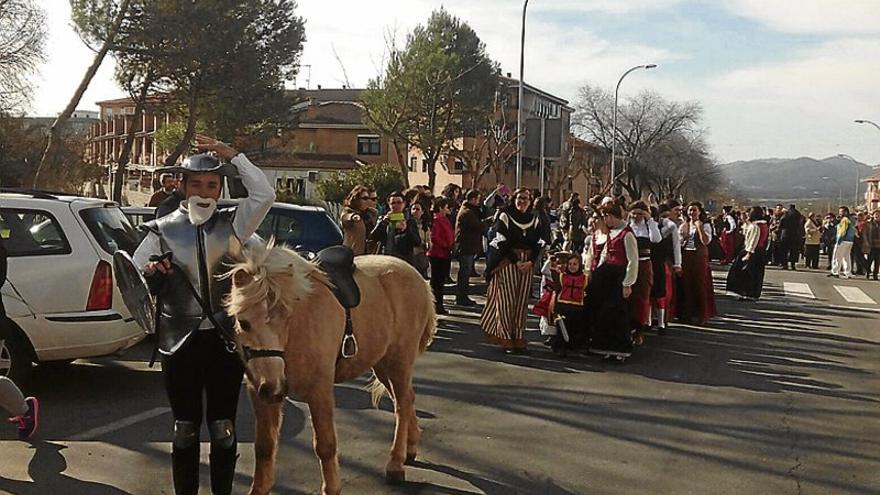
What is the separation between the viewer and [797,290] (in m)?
22.0

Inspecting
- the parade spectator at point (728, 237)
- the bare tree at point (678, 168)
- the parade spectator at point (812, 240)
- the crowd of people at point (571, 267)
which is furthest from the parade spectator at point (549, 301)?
the bare tree at point (678, 168)

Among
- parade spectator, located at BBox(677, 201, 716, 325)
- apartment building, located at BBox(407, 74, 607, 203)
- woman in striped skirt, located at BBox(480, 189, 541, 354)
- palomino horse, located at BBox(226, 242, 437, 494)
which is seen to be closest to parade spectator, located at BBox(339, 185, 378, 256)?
woman in striped skirt, located at BBox(480, 189, 541, 354)

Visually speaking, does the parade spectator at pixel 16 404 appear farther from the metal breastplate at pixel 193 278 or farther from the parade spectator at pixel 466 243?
the parade spectator at pixel 466 243

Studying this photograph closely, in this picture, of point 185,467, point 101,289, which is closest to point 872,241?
point 101,289

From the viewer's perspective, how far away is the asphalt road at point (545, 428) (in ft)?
19.6

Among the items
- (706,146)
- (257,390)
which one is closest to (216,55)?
(257,390)

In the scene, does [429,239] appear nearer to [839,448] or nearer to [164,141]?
[839,448]

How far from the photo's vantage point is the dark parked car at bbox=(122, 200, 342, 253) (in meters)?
11.7

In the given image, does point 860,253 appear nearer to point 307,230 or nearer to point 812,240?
point 812,240

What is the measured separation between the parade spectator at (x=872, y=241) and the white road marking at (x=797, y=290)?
11.5 ft

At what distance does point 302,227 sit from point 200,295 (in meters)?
7.33

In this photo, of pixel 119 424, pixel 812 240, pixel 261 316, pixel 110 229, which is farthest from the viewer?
pixel 812 240

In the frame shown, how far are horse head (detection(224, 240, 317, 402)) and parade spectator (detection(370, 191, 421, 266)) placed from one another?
8775 millimetres

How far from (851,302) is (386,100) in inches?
1049
